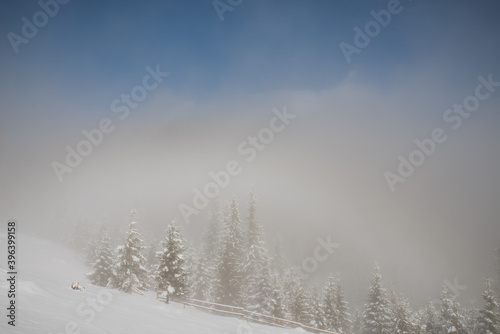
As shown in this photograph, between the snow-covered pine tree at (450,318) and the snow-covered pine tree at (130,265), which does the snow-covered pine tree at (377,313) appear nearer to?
the snow-covered pine tree at (450,318)

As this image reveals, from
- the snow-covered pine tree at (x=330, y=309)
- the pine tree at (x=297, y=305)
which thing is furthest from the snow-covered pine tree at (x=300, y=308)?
the snow-covered pine tree at (x=330, y=309)

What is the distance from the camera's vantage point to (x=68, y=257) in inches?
2438

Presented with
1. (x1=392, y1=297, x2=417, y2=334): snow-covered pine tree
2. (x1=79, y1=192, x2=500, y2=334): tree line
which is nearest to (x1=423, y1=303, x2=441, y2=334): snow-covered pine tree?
(x1=79, y1=192, x2=500, y2=334): tree line

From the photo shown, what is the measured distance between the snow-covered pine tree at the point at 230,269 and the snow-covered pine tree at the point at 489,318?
86.8 feet

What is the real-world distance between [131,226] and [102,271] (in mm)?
17260

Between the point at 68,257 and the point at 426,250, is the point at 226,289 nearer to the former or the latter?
the point at 68,257

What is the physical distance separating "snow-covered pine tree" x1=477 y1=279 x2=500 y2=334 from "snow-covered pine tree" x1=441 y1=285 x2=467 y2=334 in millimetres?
1814

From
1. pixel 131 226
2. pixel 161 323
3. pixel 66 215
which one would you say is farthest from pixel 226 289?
pixel 66 215

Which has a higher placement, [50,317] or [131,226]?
[131,226]

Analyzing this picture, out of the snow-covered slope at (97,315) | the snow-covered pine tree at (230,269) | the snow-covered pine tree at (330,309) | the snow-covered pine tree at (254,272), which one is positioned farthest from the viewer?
the snow-covered pine tree at (230,269)

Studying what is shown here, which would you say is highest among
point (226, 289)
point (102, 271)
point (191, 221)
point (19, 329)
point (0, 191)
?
point (0, 191)

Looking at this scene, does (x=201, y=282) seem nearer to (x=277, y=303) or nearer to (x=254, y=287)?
(x=254, y=287)

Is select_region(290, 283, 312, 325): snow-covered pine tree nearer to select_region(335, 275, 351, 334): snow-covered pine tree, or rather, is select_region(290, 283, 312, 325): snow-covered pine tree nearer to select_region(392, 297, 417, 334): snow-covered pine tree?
select_region(335, 275, 351, 334): snow-covered pine tree

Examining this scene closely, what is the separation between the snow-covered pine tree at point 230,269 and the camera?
3572cm
